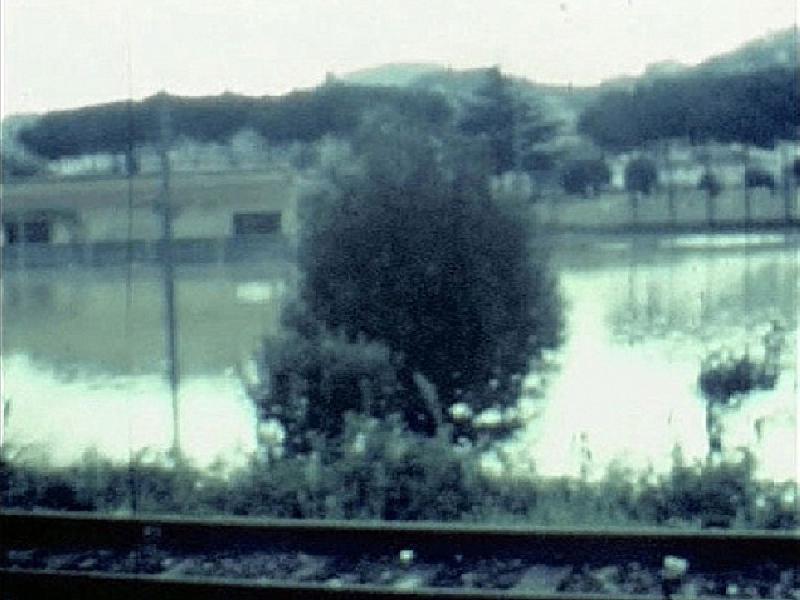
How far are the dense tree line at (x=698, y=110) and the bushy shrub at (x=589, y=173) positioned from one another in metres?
0.16

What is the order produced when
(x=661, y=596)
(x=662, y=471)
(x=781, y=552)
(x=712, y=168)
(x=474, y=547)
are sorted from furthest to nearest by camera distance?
1. (x=712, y=168)
2. (x=662, y=471)
3. (x=474, y=547)
4. (x=781, y=552)
5. (x=661, y=596)

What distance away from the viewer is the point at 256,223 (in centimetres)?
712

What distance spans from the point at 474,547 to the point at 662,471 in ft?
5.73

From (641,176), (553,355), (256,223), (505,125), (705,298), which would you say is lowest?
(553,355)

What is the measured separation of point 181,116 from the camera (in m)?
7.27

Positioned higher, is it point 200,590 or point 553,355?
point 553,355

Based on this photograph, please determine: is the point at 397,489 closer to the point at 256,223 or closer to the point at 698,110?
Result: the point at 256,223

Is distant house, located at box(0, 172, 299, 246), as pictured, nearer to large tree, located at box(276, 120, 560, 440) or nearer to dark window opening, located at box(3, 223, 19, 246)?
dark window opening, located at box(3, 223, 19, 246)

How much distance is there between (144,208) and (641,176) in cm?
348

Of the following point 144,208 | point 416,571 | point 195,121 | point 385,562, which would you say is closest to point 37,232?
point 144,208

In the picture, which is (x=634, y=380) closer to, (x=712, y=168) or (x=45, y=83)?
(x=712, y=168)

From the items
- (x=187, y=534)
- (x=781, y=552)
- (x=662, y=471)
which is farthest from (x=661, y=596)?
(x=187, y=534)

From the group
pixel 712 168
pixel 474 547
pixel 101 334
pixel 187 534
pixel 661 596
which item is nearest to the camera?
pixel 661 596

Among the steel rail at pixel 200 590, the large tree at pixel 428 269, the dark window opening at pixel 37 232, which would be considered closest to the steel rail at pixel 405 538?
the steel rail at pixel 200 590
